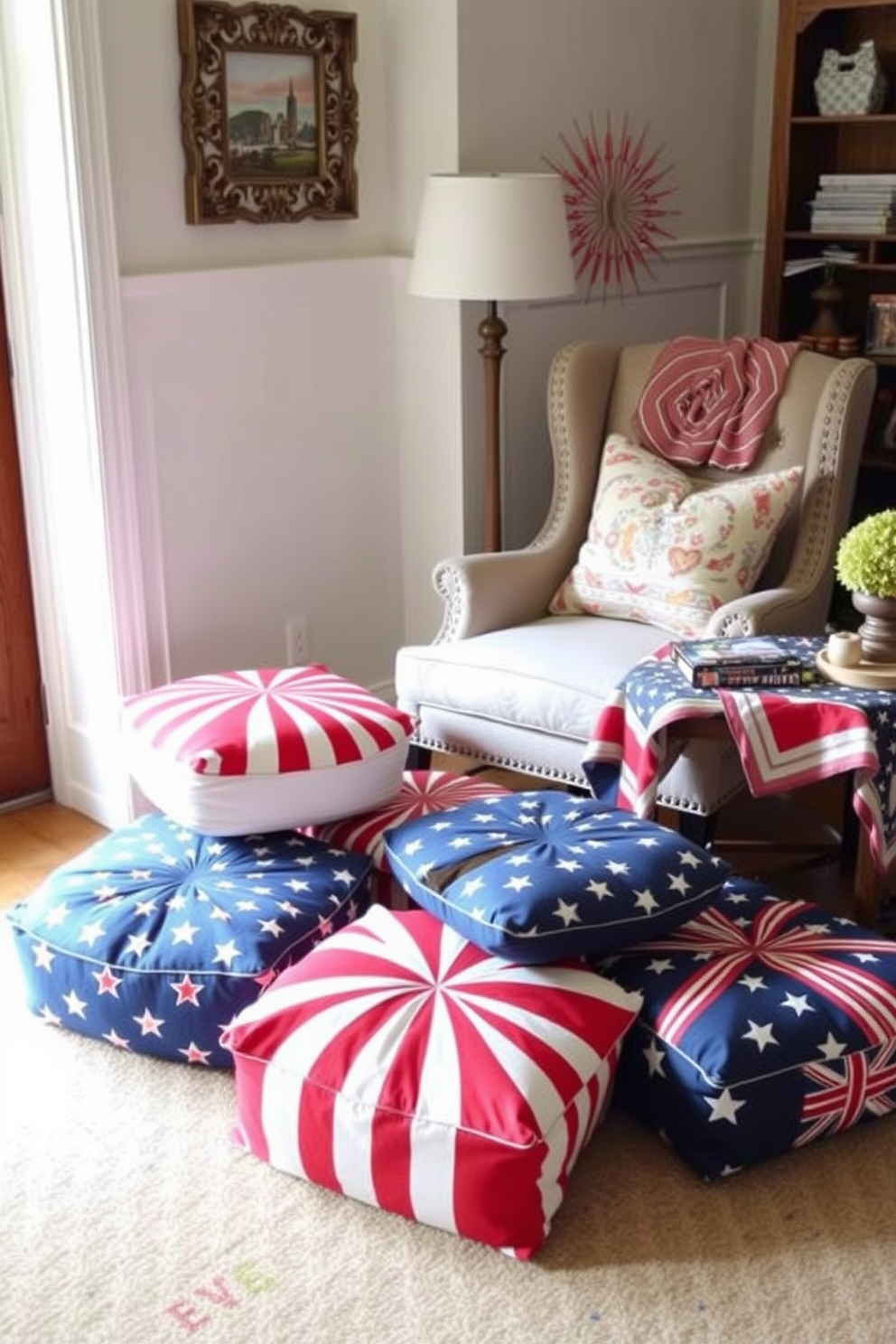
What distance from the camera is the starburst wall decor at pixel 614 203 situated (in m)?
3.81

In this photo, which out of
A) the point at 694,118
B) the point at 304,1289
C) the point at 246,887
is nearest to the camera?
the point at 304,1289

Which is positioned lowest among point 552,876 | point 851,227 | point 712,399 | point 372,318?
point 552,876

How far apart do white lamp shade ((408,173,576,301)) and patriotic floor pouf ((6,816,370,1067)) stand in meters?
1.30

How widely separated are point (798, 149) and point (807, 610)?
170 cm

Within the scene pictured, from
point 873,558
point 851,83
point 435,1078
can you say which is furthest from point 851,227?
point 435,1078

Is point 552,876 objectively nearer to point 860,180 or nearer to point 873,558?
point 873,558

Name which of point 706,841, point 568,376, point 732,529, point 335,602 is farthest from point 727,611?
point 335,602

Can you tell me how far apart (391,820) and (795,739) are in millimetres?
735

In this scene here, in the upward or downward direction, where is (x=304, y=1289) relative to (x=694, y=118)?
downward

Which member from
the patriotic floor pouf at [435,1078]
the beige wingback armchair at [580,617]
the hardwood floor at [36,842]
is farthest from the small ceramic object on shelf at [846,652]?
the hardwood floor at [36,842]

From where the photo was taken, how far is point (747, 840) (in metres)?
3.29

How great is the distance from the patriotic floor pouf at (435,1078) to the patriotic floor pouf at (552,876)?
0.07 metres

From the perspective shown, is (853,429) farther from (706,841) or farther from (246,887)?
(246,887)

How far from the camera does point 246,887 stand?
2.54 meters
